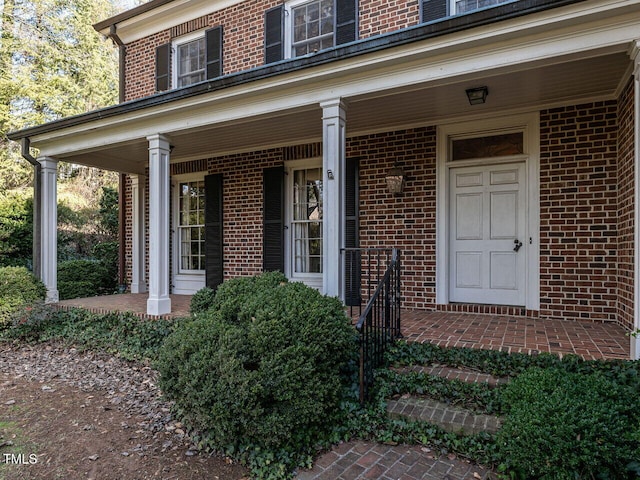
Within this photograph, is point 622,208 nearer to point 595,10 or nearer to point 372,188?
point 595,10

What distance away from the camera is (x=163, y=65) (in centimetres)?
750

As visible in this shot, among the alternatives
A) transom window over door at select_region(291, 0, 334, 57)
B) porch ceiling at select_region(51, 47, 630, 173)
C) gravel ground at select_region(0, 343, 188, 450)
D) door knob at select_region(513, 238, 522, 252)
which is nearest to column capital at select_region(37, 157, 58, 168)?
porch ceiling at select_region(51, 47, 630, 173)

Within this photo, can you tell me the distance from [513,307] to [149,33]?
8.08m

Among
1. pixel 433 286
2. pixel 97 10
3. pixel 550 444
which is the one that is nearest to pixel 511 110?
pixel 433 286

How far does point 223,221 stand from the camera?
6.89 meters

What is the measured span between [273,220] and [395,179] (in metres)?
2.13

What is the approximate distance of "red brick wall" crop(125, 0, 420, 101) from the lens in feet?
17.8

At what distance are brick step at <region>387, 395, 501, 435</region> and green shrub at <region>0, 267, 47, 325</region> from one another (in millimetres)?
5765

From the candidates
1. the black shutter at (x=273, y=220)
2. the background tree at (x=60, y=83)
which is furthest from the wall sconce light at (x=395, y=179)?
the background tree at (x=60, y=83)

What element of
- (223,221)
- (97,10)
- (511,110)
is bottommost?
(223,221)

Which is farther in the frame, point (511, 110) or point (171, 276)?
point (171, 276)

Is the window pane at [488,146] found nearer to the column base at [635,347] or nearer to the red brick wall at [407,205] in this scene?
the red brick wall at [407,205]

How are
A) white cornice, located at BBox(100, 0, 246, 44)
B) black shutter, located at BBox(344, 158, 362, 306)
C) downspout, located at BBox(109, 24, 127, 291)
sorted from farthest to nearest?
1. downspout, located at BBox(109, 24, 127, 291)
2. white cornice, located at BBox(100, 0, 246, 44)
3. black shutter, located at BBox(344, 158, 362, 306)

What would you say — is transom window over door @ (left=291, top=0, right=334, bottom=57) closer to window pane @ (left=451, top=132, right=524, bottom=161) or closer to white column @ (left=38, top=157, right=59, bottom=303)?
window pane @ (left=451, top=132, right=524, bottom=161)
